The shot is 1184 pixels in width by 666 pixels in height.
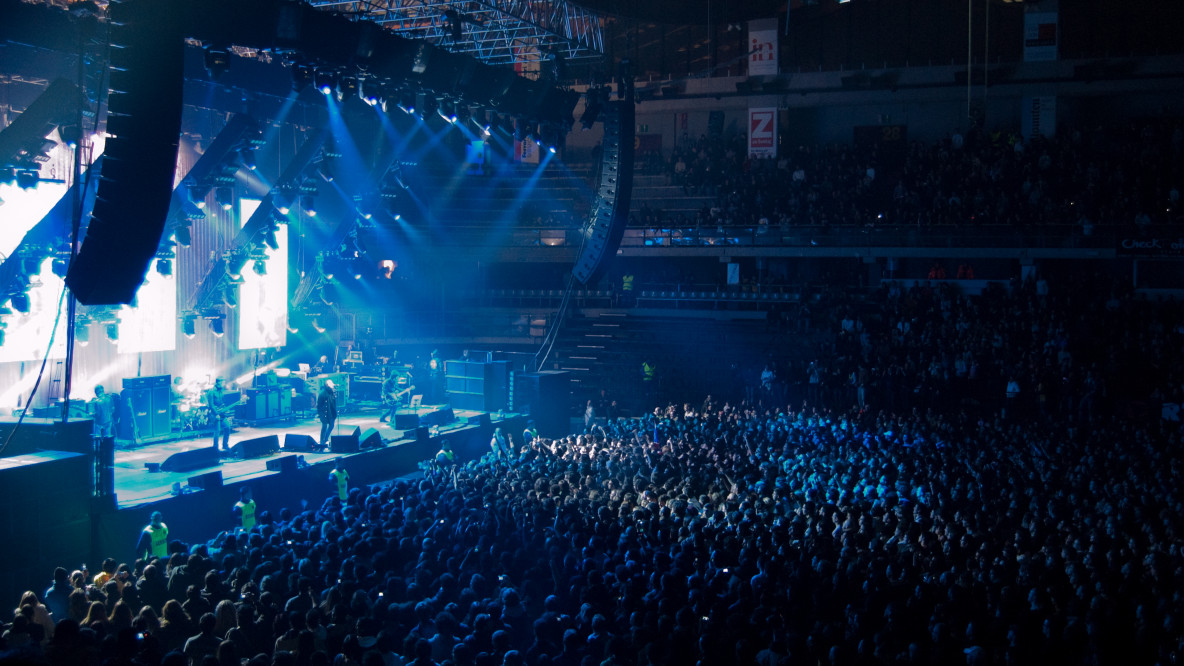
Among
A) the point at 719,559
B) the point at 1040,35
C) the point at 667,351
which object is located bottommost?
the point at 719,559

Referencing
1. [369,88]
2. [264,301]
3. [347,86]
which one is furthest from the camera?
[264,301]

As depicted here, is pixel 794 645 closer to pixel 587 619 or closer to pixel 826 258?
pixel 587 619

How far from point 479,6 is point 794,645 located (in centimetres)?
1196

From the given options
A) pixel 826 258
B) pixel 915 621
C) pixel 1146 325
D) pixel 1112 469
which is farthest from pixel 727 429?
pixel 826 258

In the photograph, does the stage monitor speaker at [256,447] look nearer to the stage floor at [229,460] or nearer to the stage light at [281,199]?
the stage floor at [229,460]

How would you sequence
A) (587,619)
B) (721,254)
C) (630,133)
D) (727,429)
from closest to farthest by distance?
(587,619)
(630,133)
(727,429)
(721,254)

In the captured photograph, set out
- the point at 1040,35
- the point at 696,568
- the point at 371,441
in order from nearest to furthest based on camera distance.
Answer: the point at 696,568
the point at 371,441
the point at 1040,35

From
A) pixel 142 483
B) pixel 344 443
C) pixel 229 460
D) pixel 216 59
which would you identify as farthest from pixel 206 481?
pixel 216 59

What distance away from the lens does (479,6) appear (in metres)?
14.9

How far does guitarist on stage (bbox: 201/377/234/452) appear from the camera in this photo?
1755 cm

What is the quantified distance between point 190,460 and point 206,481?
6.78 feet

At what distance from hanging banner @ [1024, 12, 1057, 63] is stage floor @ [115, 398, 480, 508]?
20873 mm

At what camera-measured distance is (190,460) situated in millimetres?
15500

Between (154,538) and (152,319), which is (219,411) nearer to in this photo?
(152,319)
